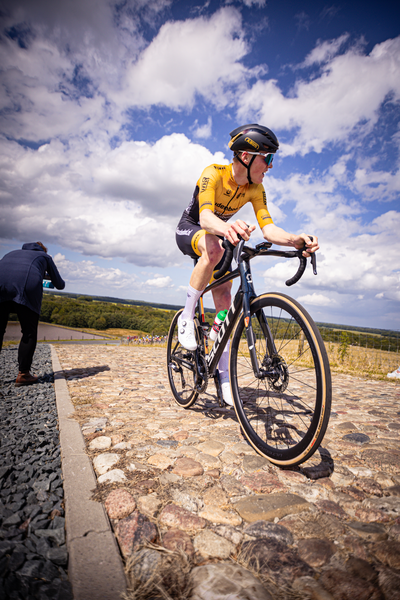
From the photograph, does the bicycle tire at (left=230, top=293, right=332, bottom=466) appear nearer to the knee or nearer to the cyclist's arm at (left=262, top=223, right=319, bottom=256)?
the cyclist's arm at (left=262, top=223, right=319, bottom=256)

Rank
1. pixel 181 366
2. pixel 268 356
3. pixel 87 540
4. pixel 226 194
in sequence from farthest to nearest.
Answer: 1. pixel 181 366
2. pixel 226 194
3. pixel 268 356
4. pixel 87 540

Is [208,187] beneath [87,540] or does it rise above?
above

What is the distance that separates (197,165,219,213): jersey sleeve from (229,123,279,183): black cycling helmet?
0.32 metres

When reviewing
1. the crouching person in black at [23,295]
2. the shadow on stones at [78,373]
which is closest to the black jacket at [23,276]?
the crouching person in black at [23,295]

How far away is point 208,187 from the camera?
273 centimetres

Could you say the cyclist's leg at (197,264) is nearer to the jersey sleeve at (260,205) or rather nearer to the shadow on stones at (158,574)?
the jersey sleeve at (260,205)

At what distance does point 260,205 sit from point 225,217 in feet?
1.37

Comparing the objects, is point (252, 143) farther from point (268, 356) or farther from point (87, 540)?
point (87, 540)

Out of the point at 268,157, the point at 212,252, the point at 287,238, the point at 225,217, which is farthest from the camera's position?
the point at 225,217

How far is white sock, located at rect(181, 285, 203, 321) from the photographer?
325 cm

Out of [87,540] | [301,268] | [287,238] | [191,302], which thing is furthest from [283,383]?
[191,302]

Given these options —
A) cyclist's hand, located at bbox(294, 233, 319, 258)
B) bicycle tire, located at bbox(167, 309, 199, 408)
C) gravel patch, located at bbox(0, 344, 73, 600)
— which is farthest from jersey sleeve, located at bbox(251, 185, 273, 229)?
gravel patch, located at bbox(0, 344, 73, 600)

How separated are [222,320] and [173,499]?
1.80 metres

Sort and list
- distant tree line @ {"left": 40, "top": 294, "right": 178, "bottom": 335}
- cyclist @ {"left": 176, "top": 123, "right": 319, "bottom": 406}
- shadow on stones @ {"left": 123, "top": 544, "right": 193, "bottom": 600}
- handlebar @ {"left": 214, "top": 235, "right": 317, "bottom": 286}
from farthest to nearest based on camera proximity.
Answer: distant tree line @ {"left": 40, "top": 294, "right": 178, "bottom": 335} → cyclist @ {"left": 176, "top": 123, "right": 319, "bottom": 406} → handlebar @ {"left": 214, "top": 235, "right": 317, "bottom": 286} → shadow on stones @ {"left": 123, "top": 544, "right": 193, "bottom": 600}
